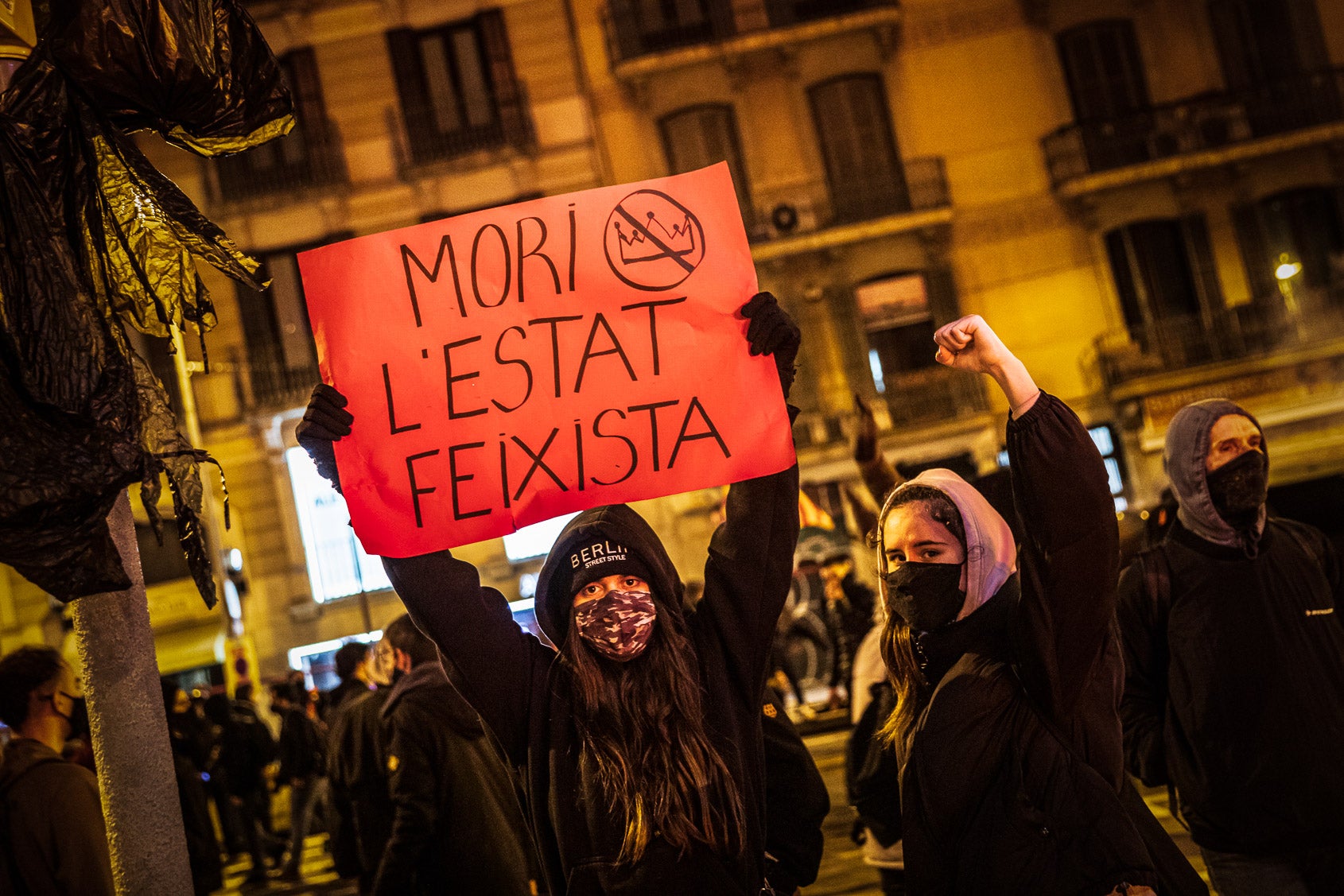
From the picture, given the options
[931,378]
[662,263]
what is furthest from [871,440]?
[931,378]

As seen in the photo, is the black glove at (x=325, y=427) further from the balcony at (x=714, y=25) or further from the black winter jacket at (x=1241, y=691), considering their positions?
the balcony at (x=714, y=25)

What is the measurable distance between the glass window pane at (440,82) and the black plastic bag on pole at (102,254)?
2070cm

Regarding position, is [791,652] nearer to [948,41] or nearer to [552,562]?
[948,41]

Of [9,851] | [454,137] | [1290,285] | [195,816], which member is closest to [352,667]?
[195,816]

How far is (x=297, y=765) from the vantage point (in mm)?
10555

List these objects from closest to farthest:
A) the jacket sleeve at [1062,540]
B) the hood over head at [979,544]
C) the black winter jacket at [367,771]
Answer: the jacket sleeve at [1062,540], the hood over head at [979,544], the black winter jacket at [367,771]

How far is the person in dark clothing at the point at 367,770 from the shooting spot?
5.09 metres

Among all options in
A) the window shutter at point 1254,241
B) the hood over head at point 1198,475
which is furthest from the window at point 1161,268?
the hood over head at point 1198,475

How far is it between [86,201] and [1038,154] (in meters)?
21.8

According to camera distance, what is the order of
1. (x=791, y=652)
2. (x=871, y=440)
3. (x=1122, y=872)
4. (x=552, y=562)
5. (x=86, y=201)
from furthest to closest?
(x=791, y=652) < (x=871, y=440) < (x=552, y=562) < (x=86, y=201) < (x=1122, y=872)

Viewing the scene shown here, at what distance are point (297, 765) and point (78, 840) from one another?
746cm

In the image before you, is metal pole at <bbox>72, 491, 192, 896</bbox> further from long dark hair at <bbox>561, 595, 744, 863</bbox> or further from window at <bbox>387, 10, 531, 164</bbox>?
window at <bbox>387, 10, 531, 164</bbox>

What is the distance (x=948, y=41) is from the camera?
22.4 m

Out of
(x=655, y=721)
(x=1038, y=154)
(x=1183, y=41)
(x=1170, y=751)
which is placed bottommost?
(x=1170, y=751)
